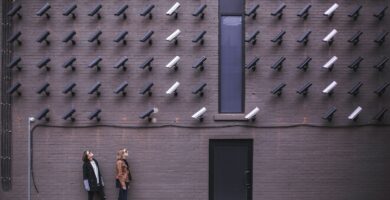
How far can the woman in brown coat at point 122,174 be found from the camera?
12461 mm

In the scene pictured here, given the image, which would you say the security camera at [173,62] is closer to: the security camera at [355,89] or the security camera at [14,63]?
the security camera at [14,63]

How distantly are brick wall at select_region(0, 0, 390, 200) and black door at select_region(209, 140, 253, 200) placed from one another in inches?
7.1

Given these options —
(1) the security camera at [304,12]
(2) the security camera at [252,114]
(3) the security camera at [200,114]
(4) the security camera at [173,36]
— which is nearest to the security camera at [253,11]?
(1) the security camera at [304,12]

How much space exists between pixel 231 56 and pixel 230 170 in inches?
102

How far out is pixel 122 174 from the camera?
12484 mm

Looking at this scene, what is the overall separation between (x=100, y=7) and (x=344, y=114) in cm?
596

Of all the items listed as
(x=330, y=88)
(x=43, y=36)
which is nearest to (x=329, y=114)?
(x=330, y=88)

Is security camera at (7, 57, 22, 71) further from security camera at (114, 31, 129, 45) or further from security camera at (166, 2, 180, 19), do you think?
security camera at (166, 2, 180, 19)

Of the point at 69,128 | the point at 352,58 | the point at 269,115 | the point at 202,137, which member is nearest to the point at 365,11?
the point at 352,58

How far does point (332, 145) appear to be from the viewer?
12984mm

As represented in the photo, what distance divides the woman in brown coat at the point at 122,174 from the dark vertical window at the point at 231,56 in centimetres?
251

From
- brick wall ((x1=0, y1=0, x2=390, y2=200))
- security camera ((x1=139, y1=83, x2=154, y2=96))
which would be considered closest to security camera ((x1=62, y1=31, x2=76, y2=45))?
brick wall ((x1=0, y1=0, x2=390, y2=200))

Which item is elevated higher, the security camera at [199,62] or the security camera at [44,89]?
the security camera at [199,62]

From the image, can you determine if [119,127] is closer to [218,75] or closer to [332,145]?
[218,75]
